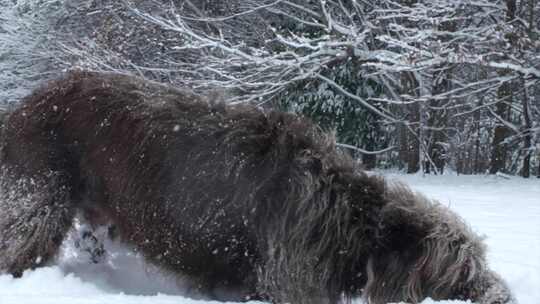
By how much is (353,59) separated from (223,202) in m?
11.2

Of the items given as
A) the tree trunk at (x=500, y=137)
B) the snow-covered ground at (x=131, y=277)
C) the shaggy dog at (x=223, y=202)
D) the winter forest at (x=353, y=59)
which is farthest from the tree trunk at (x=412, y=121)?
the shaggy dog at (x=223, y=202)

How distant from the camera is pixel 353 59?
48.1 feet

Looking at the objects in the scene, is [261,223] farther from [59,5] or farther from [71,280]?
[59,5]

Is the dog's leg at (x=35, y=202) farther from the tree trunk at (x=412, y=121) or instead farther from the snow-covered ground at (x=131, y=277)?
the tree trunk at (x=412, y=121)

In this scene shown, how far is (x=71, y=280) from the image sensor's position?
4.04m

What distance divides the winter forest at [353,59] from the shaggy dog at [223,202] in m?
8.42

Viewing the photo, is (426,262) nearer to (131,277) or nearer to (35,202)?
(131,277)

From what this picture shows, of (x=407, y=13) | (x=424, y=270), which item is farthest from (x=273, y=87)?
(x=424, y=270)

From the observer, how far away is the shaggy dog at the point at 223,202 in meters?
3.64

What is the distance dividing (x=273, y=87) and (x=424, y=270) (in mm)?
10503

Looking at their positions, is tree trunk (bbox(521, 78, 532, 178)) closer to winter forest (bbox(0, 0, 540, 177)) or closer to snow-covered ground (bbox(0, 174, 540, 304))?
winter forest (bbox(0, 0, 540, 177))

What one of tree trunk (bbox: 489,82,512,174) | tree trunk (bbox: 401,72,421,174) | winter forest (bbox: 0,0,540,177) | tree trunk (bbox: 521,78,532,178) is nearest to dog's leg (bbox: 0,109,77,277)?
winter forest (bbox: 0,0,540,177)

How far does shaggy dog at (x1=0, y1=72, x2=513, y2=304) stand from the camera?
11.9ft

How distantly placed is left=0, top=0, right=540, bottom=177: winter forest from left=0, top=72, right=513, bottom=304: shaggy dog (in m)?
8.42
